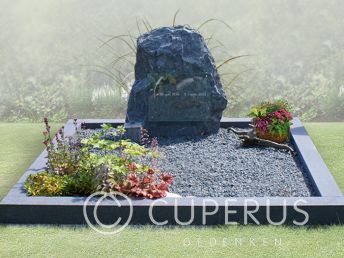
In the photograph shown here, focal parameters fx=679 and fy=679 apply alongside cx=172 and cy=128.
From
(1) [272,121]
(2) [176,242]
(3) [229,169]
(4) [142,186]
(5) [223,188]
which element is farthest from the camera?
(1) [272,121]

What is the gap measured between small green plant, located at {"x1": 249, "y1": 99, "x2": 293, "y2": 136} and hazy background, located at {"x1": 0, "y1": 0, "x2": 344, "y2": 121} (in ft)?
14.5

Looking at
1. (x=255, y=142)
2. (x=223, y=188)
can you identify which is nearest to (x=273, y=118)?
(x=255, y=142)

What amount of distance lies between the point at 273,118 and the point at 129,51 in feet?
25.0

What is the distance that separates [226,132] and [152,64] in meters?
1.45

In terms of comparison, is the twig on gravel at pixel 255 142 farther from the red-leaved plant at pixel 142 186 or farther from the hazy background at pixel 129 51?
the hazy background at pixel 129 51

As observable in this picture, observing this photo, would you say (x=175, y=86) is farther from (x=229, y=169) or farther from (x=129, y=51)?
(x=129, y=51)

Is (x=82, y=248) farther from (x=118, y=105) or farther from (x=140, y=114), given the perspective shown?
(x=118, y=105)

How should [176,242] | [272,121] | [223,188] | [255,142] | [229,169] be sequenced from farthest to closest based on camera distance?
[272,121], [255,142], [229,169], [223,188], [176,242]

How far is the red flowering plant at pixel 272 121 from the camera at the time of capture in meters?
8.88

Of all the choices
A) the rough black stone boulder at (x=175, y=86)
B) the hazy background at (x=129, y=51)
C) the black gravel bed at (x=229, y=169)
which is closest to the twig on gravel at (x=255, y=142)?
the black gravel bed at (x=229, y=169)

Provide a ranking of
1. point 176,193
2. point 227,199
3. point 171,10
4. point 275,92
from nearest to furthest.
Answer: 1. point 227,199
2. point 176,193
3. point 275,92
4. point 171,10

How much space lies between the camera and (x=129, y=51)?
1606 centimetres

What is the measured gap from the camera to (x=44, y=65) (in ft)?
55.5

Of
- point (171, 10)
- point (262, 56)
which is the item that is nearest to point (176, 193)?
point (262, 56)
